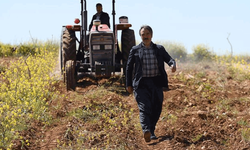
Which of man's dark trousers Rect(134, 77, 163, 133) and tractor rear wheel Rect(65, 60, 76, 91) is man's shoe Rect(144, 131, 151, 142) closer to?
man's dark trousers Rect(134, 77, 163, 133)

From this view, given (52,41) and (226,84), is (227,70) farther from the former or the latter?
(52,41)

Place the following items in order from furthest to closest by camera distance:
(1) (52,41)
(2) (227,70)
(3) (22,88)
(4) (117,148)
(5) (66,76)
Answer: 1. (1) (52,41)
2. (2) (227,70)
3. (5) (66,76)
4. (3) (22,88)
5. (4) (117,148)

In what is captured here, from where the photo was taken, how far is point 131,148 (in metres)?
5.70

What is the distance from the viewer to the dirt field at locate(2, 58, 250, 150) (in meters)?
6.02

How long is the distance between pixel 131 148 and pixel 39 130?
6.78ft

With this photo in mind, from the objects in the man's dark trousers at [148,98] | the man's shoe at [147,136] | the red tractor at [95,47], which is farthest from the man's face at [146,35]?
the red tractor at [95,47]

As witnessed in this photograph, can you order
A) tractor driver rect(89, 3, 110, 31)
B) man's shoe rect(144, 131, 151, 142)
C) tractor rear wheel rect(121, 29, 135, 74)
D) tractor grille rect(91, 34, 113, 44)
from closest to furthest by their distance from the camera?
man's shoe rect(144, 131, 151, 142) < tractor grille rect(91, 34, 113, 44) < tractor driver rect(89, 3, 110, 31) < tractor rear wheel rect(121, 29, 135, 74)

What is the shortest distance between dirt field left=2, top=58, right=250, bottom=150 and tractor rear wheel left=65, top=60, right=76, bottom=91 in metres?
0.22

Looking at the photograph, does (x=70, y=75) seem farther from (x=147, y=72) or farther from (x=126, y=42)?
(x=147, y=72)

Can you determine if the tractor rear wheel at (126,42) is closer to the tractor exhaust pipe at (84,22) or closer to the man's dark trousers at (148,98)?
the tractor exhaust pipe at (84,22)

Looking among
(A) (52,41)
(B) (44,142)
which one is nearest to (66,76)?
(B) (44,142)

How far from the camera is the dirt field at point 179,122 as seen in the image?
602 centimetres

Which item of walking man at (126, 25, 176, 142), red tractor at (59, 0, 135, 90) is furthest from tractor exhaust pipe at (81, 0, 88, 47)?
walking man at (126, 25, 176, 142)

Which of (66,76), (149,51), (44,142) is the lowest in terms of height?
(44,142)
